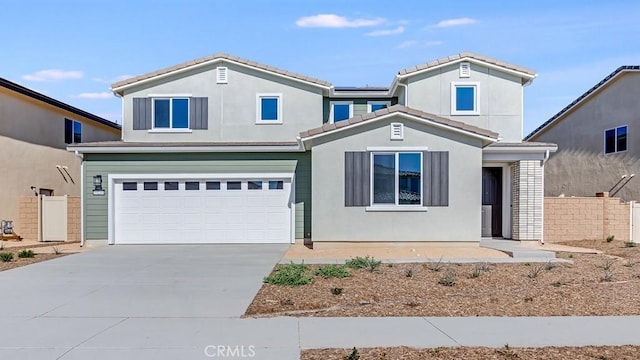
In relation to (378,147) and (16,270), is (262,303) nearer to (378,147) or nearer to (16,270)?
(16,270)

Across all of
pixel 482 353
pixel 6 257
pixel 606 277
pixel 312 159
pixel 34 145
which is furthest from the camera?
pixel 34 145

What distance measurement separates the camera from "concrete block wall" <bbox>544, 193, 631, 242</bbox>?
17844 mm

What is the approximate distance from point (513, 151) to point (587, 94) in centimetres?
1017

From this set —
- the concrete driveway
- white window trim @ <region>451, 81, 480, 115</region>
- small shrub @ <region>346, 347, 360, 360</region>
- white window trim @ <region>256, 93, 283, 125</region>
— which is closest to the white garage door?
white window trim @ <region>256, 93, 283, 125</region>

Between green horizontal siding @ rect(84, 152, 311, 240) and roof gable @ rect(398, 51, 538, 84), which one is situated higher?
roof gable @ rect(398, 51, 538, 84)

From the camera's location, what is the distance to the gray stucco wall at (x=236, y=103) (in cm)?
1916

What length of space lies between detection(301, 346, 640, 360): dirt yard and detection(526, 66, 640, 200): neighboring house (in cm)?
1879

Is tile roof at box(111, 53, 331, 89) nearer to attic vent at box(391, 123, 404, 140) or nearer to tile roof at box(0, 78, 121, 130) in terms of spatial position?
tile roof at box(0, 78, 121, 130)

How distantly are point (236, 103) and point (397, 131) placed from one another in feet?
22.7

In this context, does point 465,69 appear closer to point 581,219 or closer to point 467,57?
point 467,57

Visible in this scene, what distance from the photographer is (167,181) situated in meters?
17.3

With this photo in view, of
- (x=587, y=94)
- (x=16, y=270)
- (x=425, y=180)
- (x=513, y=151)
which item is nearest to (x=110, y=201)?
(x=16, y=270)

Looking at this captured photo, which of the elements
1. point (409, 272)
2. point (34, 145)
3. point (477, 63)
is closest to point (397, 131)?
point (477, 63)

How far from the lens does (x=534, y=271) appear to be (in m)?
11.1
